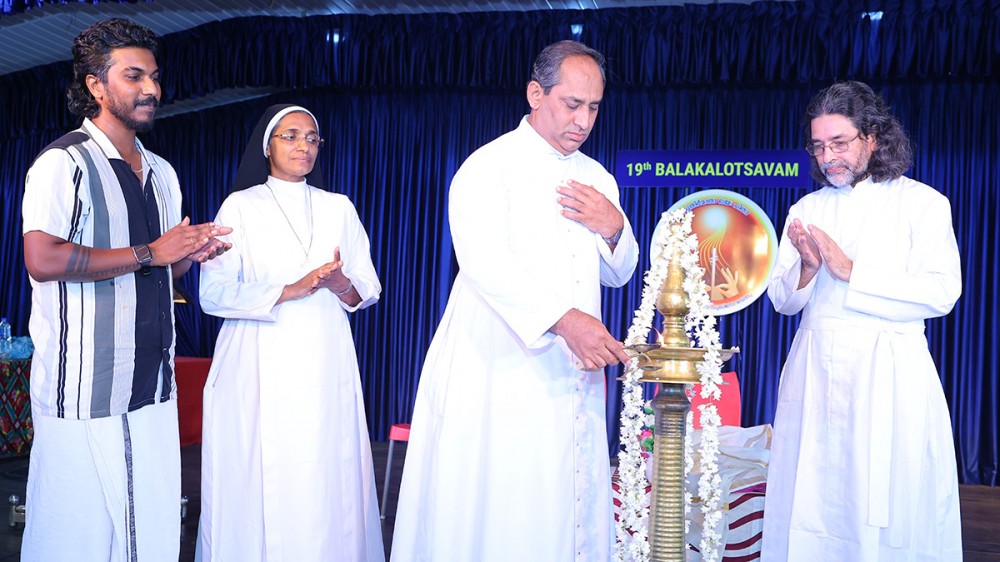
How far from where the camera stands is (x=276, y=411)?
303 cm

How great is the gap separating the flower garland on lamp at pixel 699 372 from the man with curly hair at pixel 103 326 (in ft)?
4.07

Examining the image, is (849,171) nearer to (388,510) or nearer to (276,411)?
(276,411)

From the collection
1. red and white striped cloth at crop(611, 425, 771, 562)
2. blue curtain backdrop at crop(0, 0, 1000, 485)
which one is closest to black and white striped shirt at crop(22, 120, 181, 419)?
red and white striped cloth at crop(611, 425, 771, 562)

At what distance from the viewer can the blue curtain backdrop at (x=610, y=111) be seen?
661 centimetres

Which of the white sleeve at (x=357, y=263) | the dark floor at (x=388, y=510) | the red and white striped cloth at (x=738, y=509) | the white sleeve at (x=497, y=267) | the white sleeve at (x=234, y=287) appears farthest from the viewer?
the dark floor at (x=388, y=510)

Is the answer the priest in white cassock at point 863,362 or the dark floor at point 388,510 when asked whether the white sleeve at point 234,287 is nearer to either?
the dark floor at point 388,510

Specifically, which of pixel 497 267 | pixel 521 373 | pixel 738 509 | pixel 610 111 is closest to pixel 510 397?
pixel 521 373

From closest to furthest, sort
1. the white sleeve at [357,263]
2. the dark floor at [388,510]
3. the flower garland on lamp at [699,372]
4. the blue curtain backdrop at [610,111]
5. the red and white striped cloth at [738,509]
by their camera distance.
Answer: the flower garland on lamp at [699,372], the white sleeve at [357,263], the red and white striped cloth at [738,509], the dark floor at [388,510], the blue curtain backdrop at [610,111]

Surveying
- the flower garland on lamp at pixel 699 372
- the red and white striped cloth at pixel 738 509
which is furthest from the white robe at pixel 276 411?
the flower garland on lamp at pixel 699 372

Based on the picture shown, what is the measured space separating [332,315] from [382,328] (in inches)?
209

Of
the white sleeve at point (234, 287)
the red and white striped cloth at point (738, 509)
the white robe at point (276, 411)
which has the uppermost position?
the white sleeve at point (234, 287)

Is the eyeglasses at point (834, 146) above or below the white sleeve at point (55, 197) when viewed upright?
above

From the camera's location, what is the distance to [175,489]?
2.50 metres

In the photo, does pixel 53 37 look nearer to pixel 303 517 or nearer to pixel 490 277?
pixel 303 517
